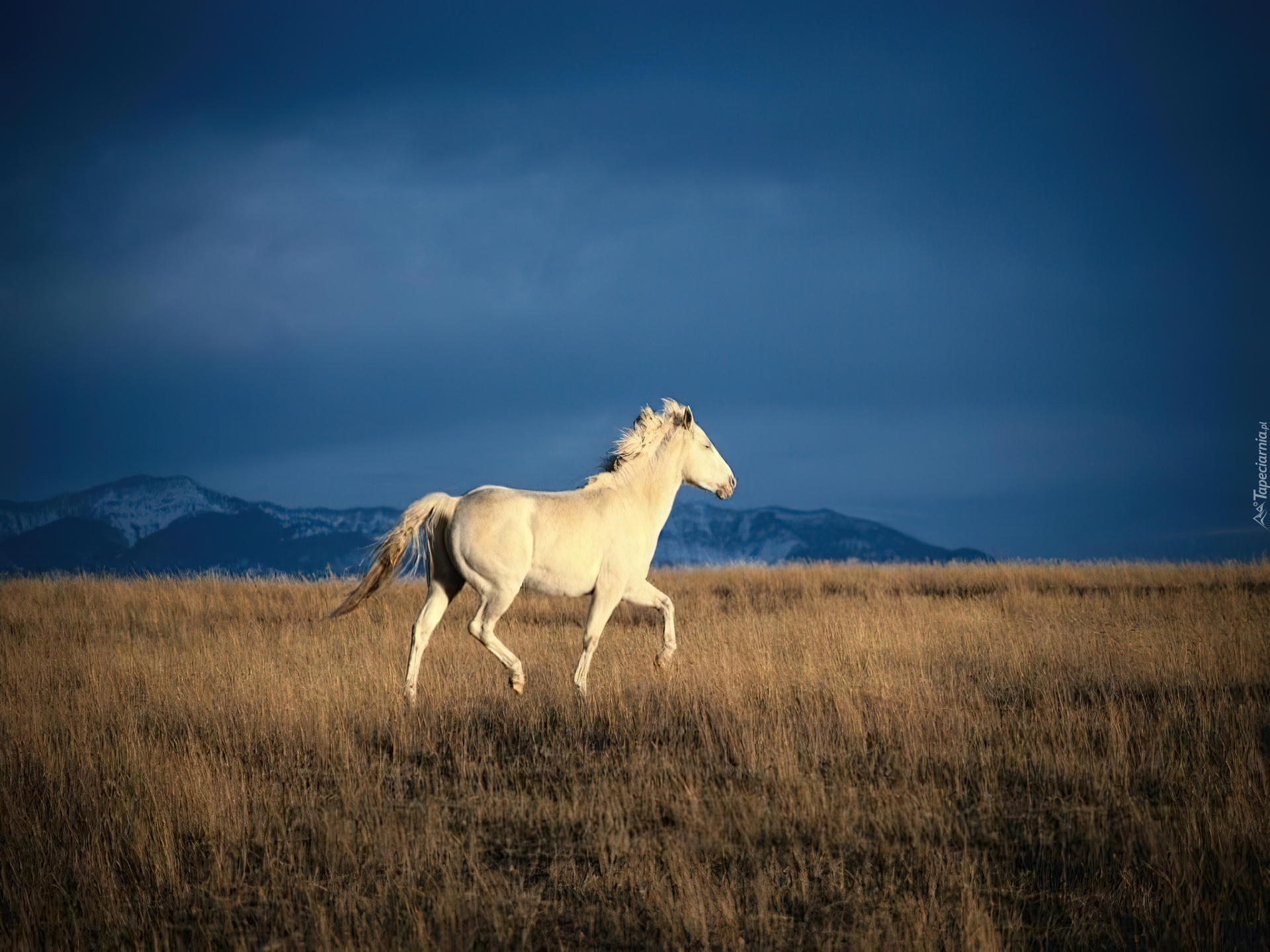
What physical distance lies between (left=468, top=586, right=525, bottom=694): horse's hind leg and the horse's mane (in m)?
1.49

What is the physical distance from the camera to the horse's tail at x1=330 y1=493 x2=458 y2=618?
8289 mm

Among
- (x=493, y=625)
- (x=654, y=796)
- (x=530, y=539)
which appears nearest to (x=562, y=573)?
(x=530, y=539)

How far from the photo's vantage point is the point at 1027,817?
201 inches

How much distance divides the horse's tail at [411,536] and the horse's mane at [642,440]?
1.42 metres

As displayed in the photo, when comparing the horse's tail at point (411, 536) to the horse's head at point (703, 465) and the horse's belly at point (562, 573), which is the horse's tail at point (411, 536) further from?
the horse's head at point (703, 465)

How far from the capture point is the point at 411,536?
27.7ft

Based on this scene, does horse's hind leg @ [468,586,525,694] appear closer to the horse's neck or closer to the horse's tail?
the horse's tail

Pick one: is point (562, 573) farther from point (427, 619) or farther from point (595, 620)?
point (427, 619)

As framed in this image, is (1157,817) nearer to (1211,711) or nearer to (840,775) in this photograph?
(840,775)

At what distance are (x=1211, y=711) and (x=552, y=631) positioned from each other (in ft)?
25.5

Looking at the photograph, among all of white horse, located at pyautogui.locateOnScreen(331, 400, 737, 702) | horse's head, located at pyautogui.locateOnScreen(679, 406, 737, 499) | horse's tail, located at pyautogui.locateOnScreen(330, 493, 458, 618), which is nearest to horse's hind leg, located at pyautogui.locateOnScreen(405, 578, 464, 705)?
white horse, located at pyautogui.locateOnScreen(331, 400, 737, 702)

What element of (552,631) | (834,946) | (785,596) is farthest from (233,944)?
(785,596)

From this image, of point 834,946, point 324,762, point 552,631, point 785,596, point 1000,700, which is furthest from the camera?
point 785,596

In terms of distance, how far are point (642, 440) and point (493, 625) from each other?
2.37 m
